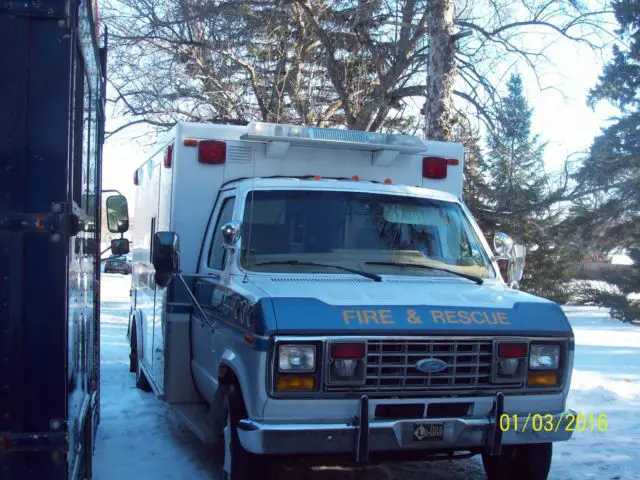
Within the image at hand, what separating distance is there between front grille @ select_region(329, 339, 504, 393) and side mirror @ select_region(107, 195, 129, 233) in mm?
3976

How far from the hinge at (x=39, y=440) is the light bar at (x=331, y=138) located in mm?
3240

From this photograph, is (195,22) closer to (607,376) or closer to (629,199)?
(607,376)

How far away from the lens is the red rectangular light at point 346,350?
161 inches

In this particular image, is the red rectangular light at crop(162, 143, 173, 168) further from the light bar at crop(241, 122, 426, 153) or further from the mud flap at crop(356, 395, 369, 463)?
the mud flap at crop(356, 395, 369, 463)

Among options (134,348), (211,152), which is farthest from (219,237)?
(134,348)

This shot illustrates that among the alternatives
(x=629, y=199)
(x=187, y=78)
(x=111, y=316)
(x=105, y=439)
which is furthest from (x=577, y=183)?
(x=105, y=439)

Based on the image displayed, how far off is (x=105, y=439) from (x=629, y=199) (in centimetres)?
1993

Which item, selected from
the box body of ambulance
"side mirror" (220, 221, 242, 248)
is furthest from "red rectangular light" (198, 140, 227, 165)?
"side mirror" (220, 221, 242, 248)

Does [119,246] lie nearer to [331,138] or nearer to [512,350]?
[331,138]

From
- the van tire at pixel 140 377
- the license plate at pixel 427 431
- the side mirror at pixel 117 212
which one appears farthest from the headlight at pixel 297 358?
the van tire at pixel 140 377

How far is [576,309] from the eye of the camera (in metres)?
25.4

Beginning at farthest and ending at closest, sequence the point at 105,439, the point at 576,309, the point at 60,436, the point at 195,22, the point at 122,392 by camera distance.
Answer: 1. the point at 576,309
2. the point at 195,22
3. the point at 122,392
4. the point at 105,439
5. the point at 60,436

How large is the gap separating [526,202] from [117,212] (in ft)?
48.6

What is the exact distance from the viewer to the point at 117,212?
7359 mm
